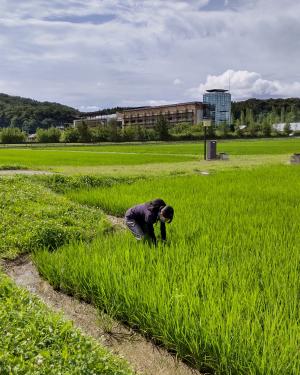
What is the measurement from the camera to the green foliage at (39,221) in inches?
240

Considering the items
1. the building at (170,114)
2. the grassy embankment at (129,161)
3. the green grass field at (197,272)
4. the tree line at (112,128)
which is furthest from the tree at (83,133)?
the green grass field at (197,272)

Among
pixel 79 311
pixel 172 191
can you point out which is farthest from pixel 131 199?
pixel 79 311

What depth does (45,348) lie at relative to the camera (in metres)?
2.83

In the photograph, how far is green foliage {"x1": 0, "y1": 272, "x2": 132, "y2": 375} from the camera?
2.57 meters

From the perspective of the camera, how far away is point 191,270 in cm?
391

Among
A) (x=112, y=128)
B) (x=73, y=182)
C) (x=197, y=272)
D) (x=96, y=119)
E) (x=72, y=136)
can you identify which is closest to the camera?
(x=197, y=272)

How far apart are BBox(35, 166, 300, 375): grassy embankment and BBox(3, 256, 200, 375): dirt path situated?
9 centimetres

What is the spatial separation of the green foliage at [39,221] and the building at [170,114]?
269 ft

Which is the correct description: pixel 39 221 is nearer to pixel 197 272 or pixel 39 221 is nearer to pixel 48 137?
pixel 197 272

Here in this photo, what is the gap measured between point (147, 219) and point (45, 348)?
7.14 ft

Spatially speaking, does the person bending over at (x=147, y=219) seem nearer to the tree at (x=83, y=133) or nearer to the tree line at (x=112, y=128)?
the tree line at (x=112, y=128)

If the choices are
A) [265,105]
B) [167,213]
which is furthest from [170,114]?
[167,213]

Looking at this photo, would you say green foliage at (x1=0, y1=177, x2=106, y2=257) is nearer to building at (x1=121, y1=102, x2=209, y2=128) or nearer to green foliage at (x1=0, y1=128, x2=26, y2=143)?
green foliage at (x1=0, y1=128, x2=26, y2=143)

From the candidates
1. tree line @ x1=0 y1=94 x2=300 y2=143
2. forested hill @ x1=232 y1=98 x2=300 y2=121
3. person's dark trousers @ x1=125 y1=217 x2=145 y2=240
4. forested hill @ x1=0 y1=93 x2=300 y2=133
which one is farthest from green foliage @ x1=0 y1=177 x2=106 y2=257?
forested hill @ x1=232 y1=98 x2=300 y2=121
